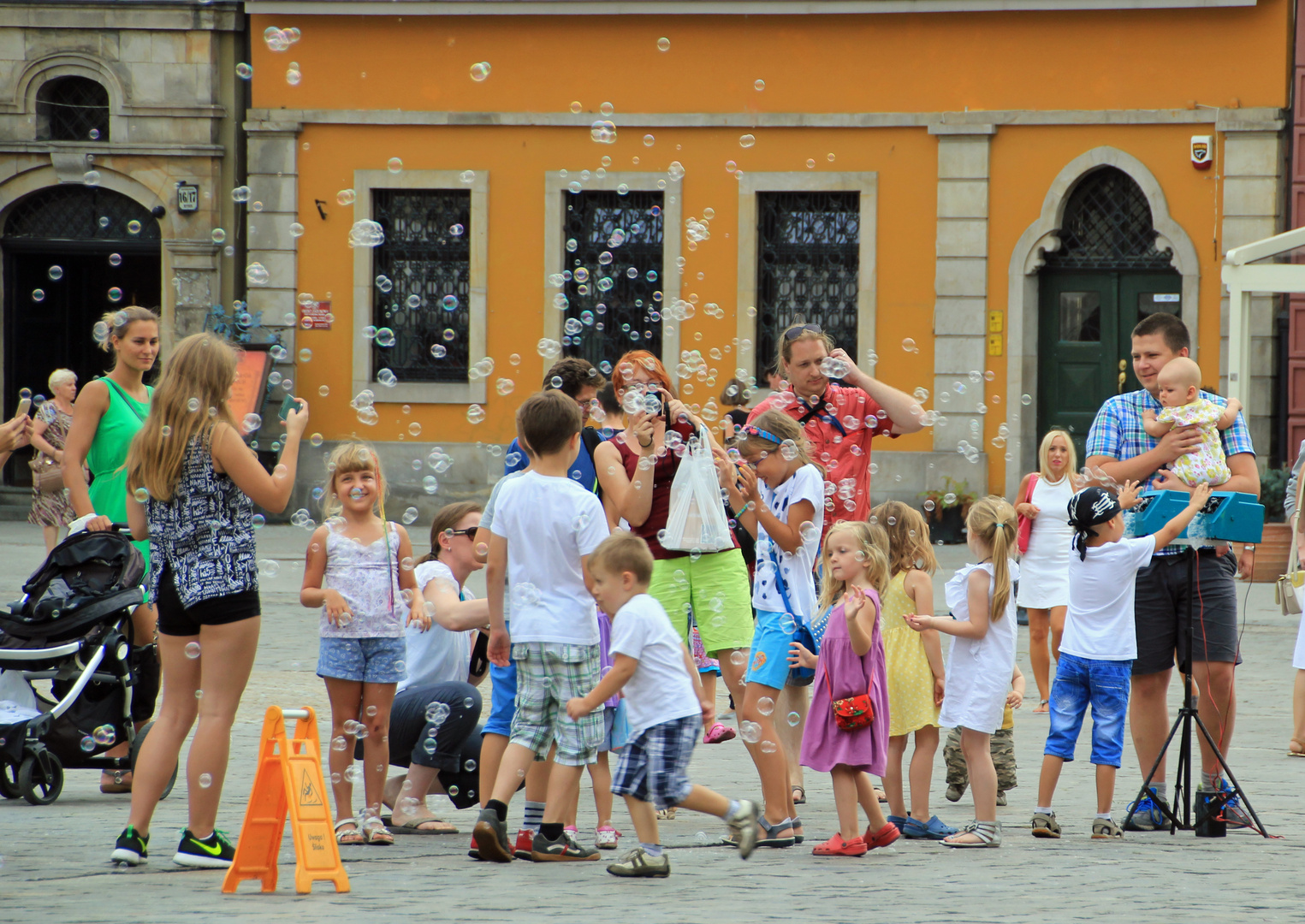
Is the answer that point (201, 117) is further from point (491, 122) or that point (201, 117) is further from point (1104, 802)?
point (1104, 802)

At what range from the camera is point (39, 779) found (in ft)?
20.8

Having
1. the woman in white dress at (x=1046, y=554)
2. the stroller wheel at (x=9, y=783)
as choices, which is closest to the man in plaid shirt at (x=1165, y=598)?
the woman in white dress at (x=1046, y=554)

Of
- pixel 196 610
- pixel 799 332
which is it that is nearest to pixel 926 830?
pixel 799 332

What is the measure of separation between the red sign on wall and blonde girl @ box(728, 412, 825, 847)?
12997mm

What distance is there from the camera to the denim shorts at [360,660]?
5586mm

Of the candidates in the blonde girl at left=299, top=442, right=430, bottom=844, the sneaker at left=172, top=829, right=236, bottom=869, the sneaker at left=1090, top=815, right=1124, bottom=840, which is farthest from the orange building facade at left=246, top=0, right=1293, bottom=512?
the sneaker at left=172, top=829, right=236, bottom=869

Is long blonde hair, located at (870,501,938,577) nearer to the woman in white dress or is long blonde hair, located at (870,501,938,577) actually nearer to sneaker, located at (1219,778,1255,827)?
sneaker, located at (1219,778,1255,827)

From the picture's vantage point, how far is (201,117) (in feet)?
60.0

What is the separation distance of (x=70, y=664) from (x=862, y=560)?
3055 mm

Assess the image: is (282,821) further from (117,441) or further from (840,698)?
(117,441)

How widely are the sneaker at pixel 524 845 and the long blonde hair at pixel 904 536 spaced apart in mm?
1763

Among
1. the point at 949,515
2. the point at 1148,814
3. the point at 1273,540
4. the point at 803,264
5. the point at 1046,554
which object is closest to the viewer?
the point at 1148,814

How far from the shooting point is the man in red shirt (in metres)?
6.25

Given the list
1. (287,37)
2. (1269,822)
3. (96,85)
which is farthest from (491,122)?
(1269,822)
